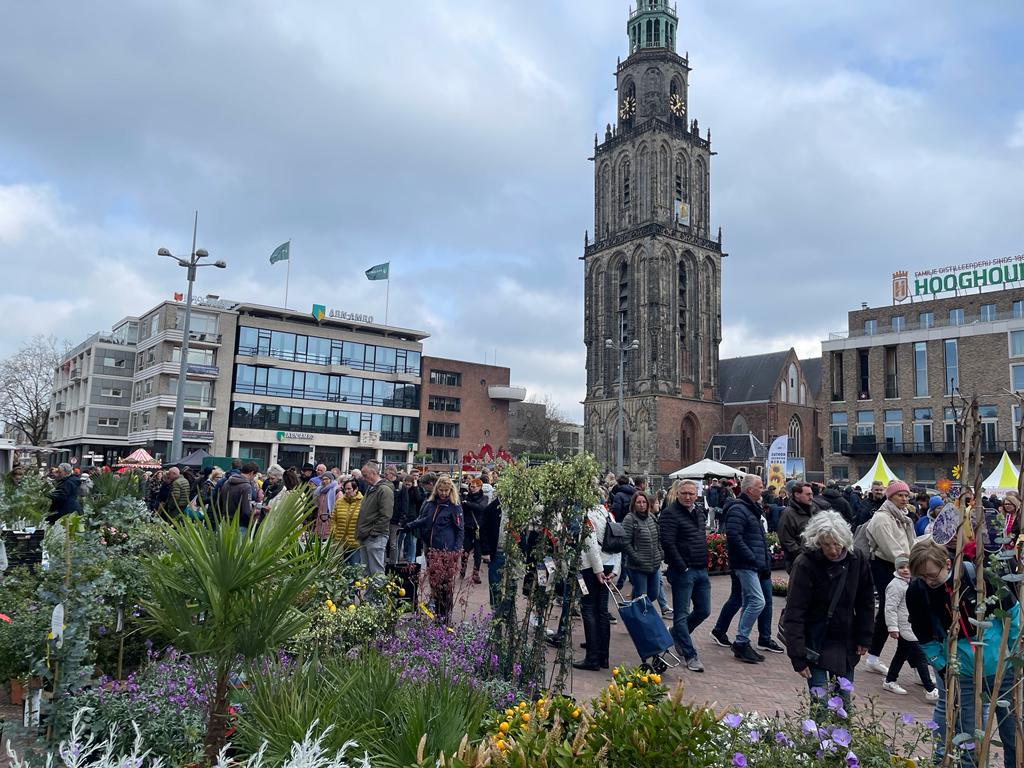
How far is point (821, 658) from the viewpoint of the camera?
5012mm

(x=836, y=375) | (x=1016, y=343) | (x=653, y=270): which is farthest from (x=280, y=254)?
(x=1016, y=343)

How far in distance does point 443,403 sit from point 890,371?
3556 centimetres

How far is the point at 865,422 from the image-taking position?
5084 centimetres

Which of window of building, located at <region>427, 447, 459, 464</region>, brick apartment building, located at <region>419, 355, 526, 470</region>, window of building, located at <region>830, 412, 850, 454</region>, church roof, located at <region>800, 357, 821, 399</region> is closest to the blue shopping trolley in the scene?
window of building, located at <region>830, 412, 850, 454</region>

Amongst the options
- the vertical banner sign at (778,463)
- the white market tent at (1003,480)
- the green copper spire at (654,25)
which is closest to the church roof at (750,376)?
the green copper spire at (654,25)

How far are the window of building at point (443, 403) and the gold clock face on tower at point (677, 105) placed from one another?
35.7m

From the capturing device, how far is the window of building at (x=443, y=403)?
61.3 metres

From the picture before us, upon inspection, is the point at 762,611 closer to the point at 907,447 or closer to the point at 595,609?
the point at 595,609

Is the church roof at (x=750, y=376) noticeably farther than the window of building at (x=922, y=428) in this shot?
Yes

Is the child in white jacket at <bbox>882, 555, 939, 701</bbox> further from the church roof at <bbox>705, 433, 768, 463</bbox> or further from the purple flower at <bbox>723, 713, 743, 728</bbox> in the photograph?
the church roof at <bbox>705, 433, 768, 463</bbox>

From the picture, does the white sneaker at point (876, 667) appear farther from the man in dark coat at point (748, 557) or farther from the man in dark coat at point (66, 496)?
the man in dark coat at point (66, 496)

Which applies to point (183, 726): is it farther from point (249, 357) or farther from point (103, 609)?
point (249, 357)

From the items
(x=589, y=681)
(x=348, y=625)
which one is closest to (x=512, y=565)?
Answer: (x=348, y=625)

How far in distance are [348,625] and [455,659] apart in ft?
3.50
